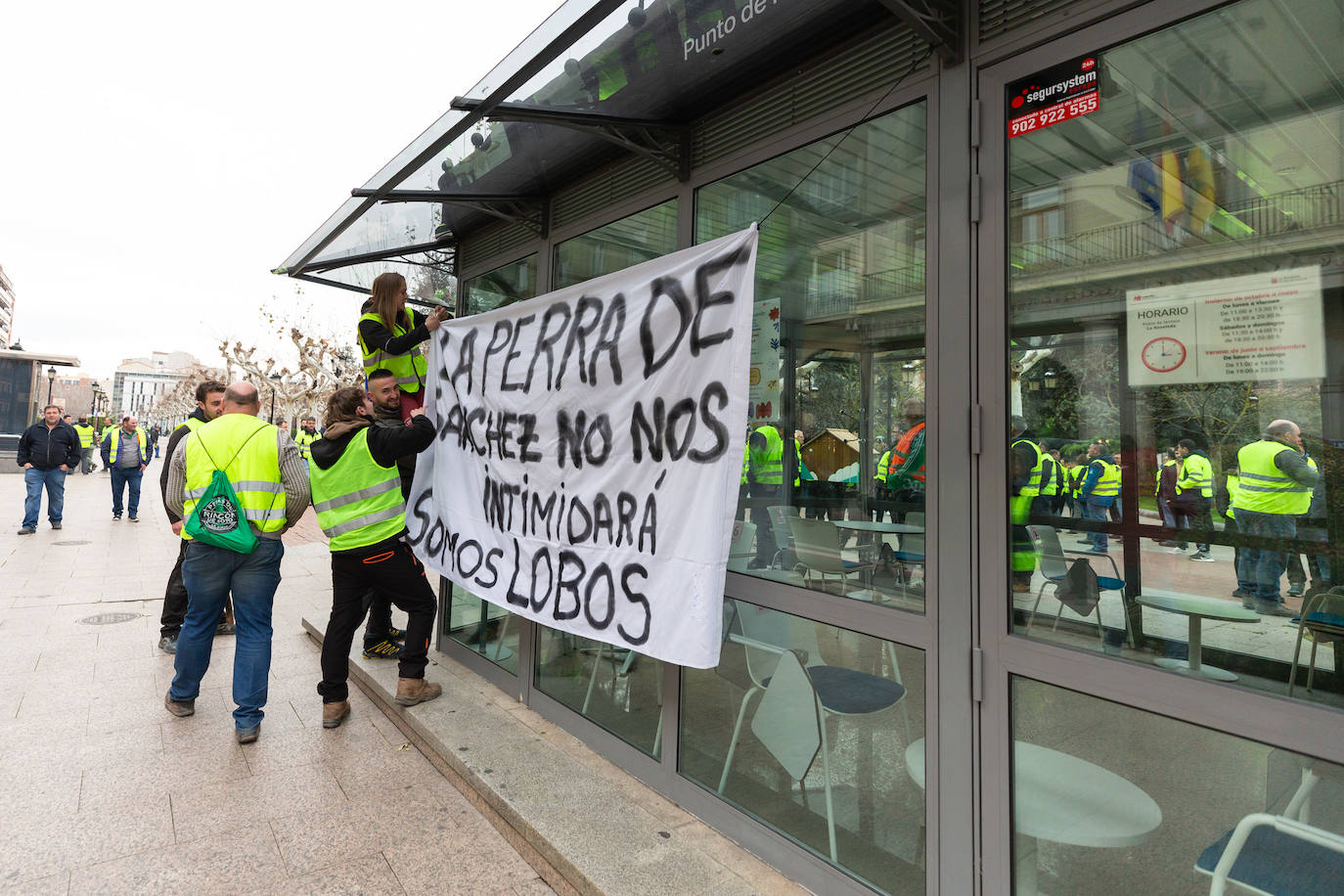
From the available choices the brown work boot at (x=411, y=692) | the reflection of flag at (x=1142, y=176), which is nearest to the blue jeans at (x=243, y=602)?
the brown work boot at (x=411, y=692)

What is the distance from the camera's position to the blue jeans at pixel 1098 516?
6.11ft

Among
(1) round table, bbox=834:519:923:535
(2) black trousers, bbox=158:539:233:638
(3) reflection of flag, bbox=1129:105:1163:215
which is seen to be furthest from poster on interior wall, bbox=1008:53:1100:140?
(2) black trousers, bbox=158:539:233:638

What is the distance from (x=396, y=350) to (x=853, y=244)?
9.34 feet

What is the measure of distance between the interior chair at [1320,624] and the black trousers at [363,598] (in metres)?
3.71

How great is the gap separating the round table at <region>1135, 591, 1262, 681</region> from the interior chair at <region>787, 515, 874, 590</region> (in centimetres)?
84


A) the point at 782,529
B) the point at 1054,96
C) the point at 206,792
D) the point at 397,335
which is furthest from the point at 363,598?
the point at 1054,96

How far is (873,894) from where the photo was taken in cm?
227

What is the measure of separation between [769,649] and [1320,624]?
167cm

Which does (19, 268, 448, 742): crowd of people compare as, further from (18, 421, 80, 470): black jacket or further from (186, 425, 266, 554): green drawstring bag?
(18, 421, 80, 470): black jacket

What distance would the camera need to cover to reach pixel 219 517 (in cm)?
365

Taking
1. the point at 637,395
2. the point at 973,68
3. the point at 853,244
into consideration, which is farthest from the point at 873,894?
the point at 973,68

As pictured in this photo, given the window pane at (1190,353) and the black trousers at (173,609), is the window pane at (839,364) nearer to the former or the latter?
the window pane at (1190,353)

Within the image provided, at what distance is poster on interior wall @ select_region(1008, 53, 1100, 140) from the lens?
1925 mm

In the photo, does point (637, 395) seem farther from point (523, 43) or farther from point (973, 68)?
point (973, 68)
